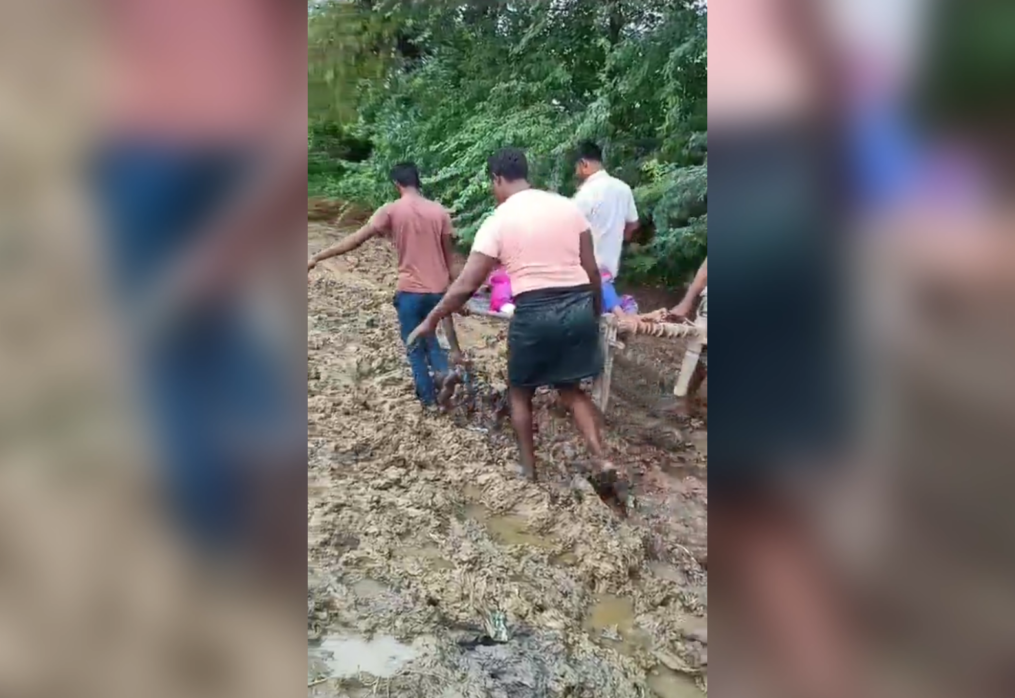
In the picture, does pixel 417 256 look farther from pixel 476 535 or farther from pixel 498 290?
pixel 476 535

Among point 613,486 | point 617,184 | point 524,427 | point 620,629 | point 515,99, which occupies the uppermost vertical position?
point 515,99

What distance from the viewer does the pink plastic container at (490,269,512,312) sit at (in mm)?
1843

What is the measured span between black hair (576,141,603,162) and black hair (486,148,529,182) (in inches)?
5.3

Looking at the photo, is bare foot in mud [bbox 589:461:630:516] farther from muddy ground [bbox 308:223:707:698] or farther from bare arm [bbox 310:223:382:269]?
bare arm [bbox 310:223:382:269]

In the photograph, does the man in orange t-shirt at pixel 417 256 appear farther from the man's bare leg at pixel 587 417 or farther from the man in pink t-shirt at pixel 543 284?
the man's bare leg at pixel 587 417

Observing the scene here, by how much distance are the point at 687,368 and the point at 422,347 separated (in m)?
0.66

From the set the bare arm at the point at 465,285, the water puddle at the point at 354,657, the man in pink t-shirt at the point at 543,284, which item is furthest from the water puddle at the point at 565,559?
the bare arm at the point at 465,285

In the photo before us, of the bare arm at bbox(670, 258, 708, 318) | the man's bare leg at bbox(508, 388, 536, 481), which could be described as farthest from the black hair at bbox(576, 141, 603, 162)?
the man's bare leg at bbox(508, 388, 536, 481)

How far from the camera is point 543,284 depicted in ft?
5.97

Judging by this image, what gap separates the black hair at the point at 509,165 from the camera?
5.95ft

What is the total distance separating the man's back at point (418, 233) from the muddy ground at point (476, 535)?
45mm
